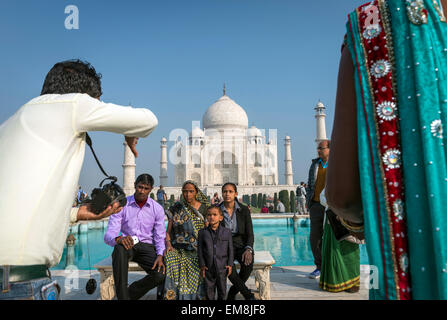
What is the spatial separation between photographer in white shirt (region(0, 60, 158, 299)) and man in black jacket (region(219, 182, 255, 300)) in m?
1.86

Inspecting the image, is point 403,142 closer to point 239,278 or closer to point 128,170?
point 239,278

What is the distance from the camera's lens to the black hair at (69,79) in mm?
1258

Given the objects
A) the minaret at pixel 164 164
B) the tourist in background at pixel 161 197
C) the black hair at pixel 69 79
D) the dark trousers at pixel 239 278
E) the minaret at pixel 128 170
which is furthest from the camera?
the minaret at pixel 164 164

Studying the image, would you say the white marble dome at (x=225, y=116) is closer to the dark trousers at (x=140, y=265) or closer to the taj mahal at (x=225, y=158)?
the taj mahal at (x=225, y=158)

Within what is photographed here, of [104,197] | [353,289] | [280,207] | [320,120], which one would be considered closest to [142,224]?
[104,197]

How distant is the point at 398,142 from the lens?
0.75 m

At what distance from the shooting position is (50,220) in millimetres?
1066

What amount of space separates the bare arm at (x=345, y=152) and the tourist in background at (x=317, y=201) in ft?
8.84

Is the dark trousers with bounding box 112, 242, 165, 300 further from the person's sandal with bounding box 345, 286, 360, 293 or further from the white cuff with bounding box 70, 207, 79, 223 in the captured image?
the person's sandal with bounding box 345, 286, 360, 293

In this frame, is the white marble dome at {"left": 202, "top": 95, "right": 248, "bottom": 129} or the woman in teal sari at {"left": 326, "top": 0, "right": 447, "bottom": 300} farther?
the white marble dome at {"left": 202, "top": 95, "right": 248, "bottom": 129}

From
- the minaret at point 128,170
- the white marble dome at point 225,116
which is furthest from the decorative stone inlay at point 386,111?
the white marble dome at point 225,116

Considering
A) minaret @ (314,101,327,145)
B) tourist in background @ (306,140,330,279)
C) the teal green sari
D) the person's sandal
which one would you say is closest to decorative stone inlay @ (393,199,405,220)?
the teal green sari

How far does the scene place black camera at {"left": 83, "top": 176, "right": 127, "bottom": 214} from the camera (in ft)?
4.33
